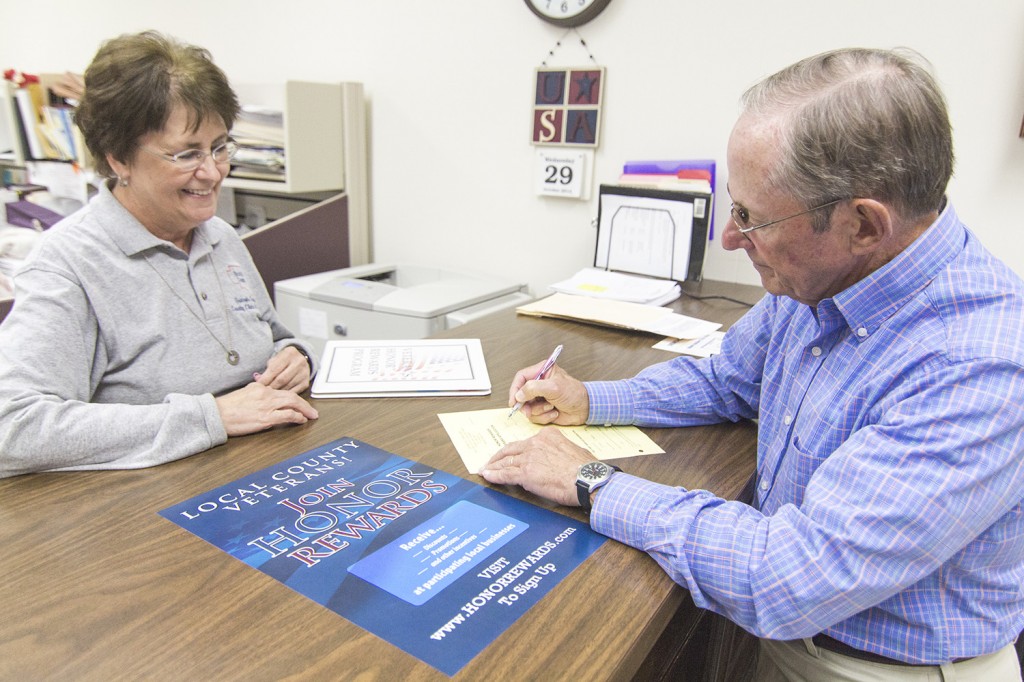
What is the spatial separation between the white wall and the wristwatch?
55.8 inches

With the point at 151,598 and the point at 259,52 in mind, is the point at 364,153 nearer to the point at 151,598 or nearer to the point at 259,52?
the point at 259,52

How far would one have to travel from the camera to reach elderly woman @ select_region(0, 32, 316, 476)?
0.93m

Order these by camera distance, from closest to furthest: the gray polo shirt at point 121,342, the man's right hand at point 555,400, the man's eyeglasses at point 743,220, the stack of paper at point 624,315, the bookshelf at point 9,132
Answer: the man's eyeglasses at point 743,220 → the gray polo shirt at point 121,342 → the man's right hand at point 555,400 → the stack of paper at point 624,315 → the bookshelf at point 9,132

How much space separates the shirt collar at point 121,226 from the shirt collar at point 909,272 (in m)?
1.10

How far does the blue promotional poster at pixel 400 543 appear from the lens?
66cm

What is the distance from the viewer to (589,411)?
1.11m

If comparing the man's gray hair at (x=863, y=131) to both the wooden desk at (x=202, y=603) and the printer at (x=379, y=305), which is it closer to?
the wooden desk at (x=202, y=603)

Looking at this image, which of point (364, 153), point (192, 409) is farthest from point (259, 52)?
point (192, 409)

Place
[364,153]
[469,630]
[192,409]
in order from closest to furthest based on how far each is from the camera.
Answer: [469,630] → [192,409] → [364,153]

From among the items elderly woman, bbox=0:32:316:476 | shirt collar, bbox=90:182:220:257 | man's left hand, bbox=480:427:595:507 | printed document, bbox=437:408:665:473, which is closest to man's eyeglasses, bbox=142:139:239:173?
elderly woman, bbox=0:32:316:476

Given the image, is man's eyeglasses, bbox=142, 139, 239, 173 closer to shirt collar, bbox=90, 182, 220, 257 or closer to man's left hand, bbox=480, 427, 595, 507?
shirt collar, bbox=90, 182, 220, 257

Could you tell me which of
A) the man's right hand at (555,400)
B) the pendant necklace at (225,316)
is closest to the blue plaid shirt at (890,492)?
the man's right hand at (555,400)

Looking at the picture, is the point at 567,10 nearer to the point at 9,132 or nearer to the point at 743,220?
the point at 743,220

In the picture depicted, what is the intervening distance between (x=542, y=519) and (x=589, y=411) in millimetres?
306
